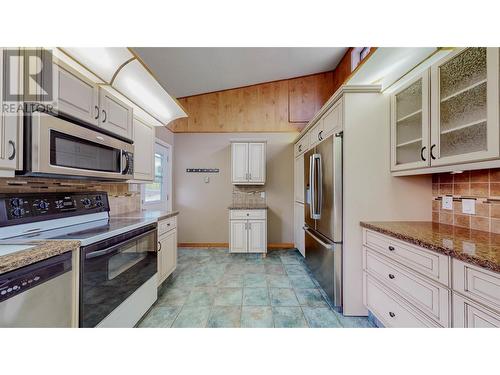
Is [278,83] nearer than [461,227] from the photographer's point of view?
No

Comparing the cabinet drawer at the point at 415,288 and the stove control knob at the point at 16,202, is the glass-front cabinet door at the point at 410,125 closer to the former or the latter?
the cabinet drawer at the point at 415,288

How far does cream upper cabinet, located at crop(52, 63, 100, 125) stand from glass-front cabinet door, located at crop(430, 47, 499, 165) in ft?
8.26

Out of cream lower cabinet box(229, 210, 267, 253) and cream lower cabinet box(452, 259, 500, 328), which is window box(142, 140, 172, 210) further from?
cream lower cabinet box(452, 259, 500, 328)

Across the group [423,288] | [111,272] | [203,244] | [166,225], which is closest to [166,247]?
[166,225]

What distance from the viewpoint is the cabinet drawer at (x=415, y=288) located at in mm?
1042

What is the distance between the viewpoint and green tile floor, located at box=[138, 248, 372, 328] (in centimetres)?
170

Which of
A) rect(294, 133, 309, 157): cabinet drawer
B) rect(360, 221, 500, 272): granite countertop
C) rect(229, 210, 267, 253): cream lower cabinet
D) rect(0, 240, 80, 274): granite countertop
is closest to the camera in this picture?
rect(0, 240, 80, 274): granite countertop

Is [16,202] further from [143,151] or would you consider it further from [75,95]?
[143,151]

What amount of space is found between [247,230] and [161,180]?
1.92 m

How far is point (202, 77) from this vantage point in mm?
3172

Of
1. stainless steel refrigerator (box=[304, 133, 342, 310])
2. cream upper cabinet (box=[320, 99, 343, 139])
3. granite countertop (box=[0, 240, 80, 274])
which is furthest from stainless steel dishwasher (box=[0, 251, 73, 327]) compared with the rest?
cream upper cabinet (box=[320, 99, 343, 139])

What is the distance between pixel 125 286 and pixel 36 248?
687 millimetres
